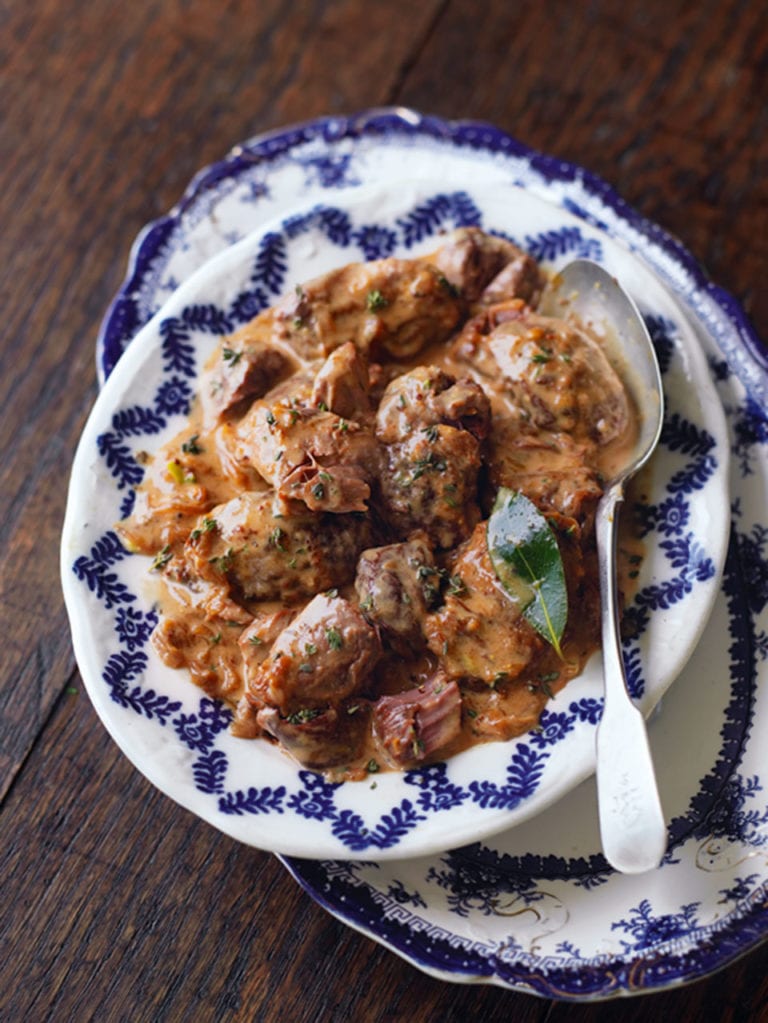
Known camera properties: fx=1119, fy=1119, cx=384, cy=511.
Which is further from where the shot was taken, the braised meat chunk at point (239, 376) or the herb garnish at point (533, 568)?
the braised meat chunk at point (239, 376)

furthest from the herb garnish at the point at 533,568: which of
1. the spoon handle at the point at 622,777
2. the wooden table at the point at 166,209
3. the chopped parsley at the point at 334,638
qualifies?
the wooden table at the point at 166,209

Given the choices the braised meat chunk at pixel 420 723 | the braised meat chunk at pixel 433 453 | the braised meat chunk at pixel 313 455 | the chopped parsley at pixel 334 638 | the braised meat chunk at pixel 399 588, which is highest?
the braised meat chunk at pixel 433 453

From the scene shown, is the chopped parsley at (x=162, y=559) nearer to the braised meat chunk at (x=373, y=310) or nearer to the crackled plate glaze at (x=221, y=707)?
the crackled plate glaze at (x=221, y=707)

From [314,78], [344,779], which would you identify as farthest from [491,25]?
[344,779]

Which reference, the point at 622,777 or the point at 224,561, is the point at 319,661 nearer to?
the point at 224,561

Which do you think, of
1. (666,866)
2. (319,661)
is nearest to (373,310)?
(319,661)

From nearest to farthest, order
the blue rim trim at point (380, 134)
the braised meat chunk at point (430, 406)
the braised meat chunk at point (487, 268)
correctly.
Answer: the braised meat chunk at point (430, 406)
the braised meat chunk at point (487, 268)
the blue rim trim at point (380, 134)

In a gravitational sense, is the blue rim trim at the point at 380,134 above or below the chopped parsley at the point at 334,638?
above
